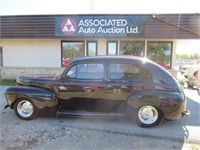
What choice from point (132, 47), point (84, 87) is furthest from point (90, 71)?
point (132, 47)

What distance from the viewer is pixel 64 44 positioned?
1070 cm

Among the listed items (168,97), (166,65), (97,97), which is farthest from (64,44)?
(168,97)

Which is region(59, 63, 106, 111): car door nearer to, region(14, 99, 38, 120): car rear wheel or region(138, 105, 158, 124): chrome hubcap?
region(14, 99, 38, 120): car rear wheel

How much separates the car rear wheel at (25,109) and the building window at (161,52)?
308 inches

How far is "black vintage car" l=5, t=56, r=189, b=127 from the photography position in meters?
4.01

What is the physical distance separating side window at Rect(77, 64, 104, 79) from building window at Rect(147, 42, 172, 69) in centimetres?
676

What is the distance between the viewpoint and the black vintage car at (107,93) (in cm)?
401

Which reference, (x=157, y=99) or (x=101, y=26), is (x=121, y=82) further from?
(x=101, y=26)

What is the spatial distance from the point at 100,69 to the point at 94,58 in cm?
35

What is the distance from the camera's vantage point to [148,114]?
413 centimetres

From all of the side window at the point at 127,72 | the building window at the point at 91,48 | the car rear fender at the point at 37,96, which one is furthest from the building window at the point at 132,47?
the car rear fender at the point at 37,96

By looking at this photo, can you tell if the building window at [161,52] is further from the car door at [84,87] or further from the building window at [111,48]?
the car door at [84,87]

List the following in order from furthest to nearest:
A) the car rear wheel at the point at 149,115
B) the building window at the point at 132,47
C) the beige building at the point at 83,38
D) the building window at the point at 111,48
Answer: the building window at the point at 111,48 < the building window at the point at 132,47 < the beige building at the point at 83,38 < the car rear wheel at the point at 149,115

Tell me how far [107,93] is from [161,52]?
7.15 meters
